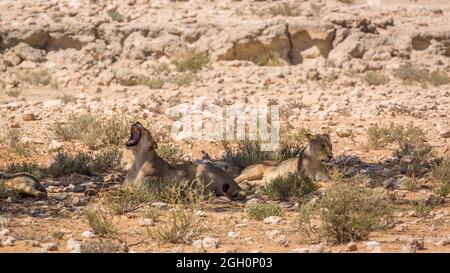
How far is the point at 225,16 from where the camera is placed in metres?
25.1

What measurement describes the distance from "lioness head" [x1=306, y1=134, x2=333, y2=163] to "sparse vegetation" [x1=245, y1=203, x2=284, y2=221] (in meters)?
2.23

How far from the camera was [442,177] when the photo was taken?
10312 millimetres

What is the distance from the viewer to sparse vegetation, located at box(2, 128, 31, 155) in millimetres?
12281

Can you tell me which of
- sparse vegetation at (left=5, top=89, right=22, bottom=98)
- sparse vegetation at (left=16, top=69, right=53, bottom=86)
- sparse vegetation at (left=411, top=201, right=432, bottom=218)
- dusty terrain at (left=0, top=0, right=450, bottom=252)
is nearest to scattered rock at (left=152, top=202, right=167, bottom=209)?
dusty terrain at (left=0, top=0, right=450, bottom=252)

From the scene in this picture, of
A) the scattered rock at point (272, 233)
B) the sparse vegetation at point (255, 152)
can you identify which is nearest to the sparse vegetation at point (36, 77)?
the sparse vegetation at point (255, 152)

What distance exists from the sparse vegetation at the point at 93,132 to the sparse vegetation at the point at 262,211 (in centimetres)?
496

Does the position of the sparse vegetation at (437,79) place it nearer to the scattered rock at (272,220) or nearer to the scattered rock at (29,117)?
the scattered rock at (29,117)

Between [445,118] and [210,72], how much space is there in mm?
8313

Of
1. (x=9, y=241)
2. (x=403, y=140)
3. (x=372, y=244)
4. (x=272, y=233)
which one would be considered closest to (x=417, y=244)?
(x=372, y=244)

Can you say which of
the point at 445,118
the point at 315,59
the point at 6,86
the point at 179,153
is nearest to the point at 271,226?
the point at 179,153

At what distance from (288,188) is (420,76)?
12526mm

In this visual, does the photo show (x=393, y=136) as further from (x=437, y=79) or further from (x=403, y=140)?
(x=437, y=79)

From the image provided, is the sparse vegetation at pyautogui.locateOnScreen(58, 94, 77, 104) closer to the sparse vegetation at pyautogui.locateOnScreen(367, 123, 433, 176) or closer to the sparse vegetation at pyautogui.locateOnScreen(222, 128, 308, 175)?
the sparse vegetation at pyautogui.locateOnScreen(222, 128, 308, 175)
